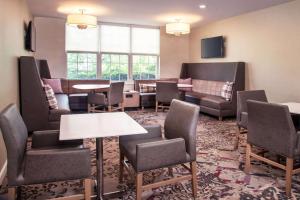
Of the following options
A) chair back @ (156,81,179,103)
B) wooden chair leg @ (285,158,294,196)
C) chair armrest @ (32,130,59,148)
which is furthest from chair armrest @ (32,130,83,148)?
chair back @ (156,81,179,103)

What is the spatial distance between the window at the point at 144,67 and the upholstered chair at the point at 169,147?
5119 mm

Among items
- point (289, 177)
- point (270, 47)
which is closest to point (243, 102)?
point (289, 177)

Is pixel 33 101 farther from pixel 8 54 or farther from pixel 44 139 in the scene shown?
pixel 44 139

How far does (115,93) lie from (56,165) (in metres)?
4.04

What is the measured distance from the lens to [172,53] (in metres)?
7.83

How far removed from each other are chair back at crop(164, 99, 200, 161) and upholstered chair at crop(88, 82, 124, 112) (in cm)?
334

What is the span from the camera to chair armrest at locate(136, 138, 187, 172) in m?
1.94

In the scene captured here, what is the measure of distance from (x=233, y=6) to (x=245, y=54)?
124 cm

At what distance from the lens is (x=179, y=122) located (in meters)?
2.32

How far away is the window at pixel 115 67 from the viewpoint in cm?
718

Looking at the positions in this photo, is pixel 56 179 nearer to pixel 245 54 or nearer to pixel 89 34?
pixel 245 54

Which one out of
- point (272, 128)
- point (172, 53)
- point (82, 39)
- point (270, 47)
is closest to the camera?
point (272, 128)

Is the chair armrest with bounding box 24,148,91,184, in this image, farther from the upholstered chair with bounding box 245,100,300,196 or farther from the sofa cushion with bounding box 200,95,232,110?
the sofa cushion with bounding box 200,95,232,110

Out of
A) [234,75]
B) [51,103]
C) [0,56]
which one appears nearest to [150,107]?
[234,75]
